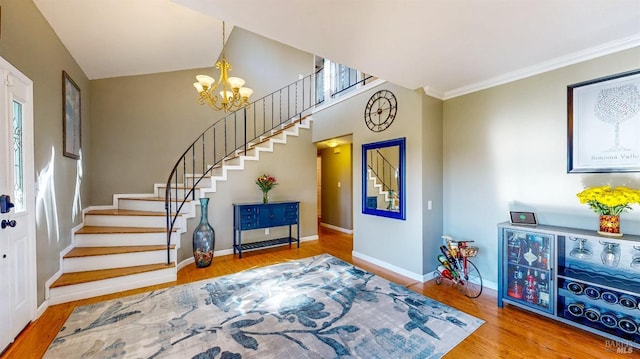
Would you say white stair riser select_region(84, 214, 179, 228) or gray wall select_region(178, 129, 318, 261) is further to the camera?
gray wall select_region(178, 129, 318, 261)

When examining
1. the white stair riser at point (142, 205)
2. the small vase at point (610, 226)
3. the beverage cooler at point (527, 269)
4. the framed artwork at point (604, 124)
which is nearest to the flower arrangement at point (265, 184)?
the white stair riser at point (142, 205)

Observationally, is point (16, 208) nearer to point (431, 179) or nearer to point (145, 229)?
point (145, 229)

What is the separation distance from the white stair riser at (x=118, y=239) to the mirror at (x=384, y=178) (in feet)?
10.5

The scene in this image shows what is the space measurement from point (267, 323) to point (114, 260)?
7.80ft

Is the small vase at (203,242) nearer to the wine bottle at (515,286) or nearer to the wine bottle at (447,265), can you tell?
the wine bottle at (447,265)

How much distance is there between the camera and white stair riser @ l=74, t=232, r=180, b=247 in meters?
3.44

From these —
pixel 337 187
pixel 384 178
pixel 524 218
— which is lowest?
pixel 524 218

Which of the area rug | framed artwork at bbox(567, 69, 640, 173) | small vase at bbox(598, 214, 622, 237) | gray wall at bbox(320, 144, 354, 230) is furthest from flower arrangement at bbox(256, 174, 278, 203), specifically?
small vase at bbox(598, 214, 622, 237)

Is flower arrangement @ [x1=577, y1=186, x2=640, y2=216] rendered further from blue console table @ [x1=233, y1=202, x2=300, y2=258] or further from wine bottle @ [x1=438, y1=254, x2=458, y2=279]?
blue console table @ [x1=233, y1=202, x2=300, y2=258]

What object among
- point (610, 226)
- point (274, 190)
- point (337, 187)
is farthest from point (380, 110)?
point (337, 187)

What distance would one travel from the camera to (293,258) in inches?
170

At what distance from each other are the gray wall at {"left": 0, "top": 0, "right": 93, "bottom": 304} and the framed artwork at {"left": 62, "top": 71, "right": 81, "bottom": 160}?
87 millimetres

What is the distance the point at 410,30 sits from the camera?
2.08 metres

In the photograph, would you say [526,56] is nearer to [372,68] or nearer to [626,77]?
[626,77]
